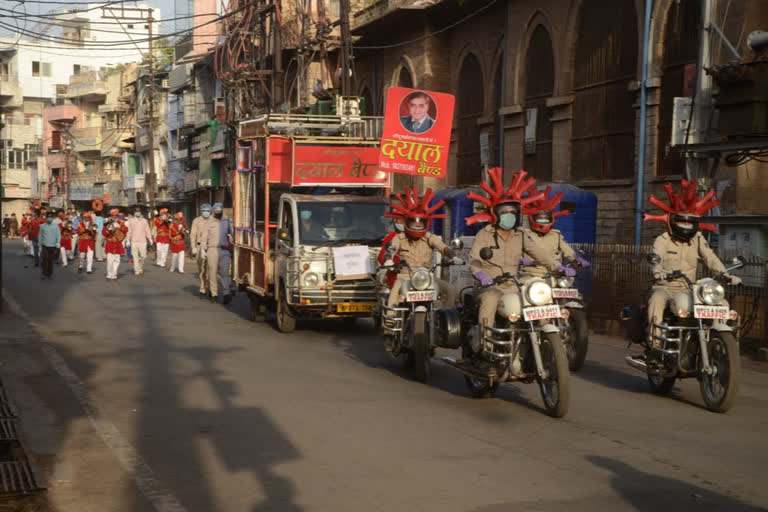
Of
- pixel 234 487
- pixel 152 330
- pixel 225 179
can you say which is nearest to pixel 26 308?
pixel 152 330

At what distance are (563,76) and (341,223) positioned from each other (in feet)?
35.6

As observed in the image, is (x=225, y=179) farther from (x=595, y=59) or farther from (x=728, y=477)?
(x=728, y=477)

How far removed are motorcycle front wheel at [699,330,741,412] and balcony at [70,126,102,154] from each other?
80794 mm

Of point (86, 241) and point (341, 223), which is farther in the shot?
point (86, 241)

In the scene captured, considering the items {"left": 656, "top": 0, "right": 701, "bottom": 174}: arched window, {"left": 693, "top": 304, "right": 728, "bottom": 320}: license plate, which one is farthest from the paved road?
{"left": 656, "top": 0, "right": 701, "bottom": 174}: arched window

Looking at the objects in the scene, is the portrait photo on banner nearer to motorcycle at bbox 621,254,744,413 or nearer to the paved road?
the paved road

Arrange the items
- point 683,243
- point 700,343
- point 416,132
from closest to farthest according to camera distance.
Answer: point 700,343
point 683,243
point 416,132

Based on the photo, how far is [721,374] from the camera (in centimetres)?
908

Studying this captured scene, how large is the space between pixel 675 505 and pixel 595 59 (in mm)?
18851

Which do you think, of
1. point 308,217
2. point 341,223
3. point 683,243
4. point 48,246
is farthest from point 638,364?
point 48,246

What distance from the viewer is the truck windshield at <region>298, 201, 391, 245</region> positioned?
50.8ft

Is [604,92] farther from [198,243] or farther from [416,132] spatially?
[198,243]

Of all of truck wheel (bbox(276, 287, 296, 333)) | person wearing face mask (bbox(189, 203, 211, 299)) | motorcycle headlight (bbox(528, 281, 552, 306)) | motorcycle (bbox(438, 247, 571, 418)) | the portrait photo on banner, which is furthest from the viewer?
person wearing face mask (bbox(189, 203, 211, 299))

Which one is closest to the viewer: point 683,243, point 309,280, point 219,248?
point 683,243
